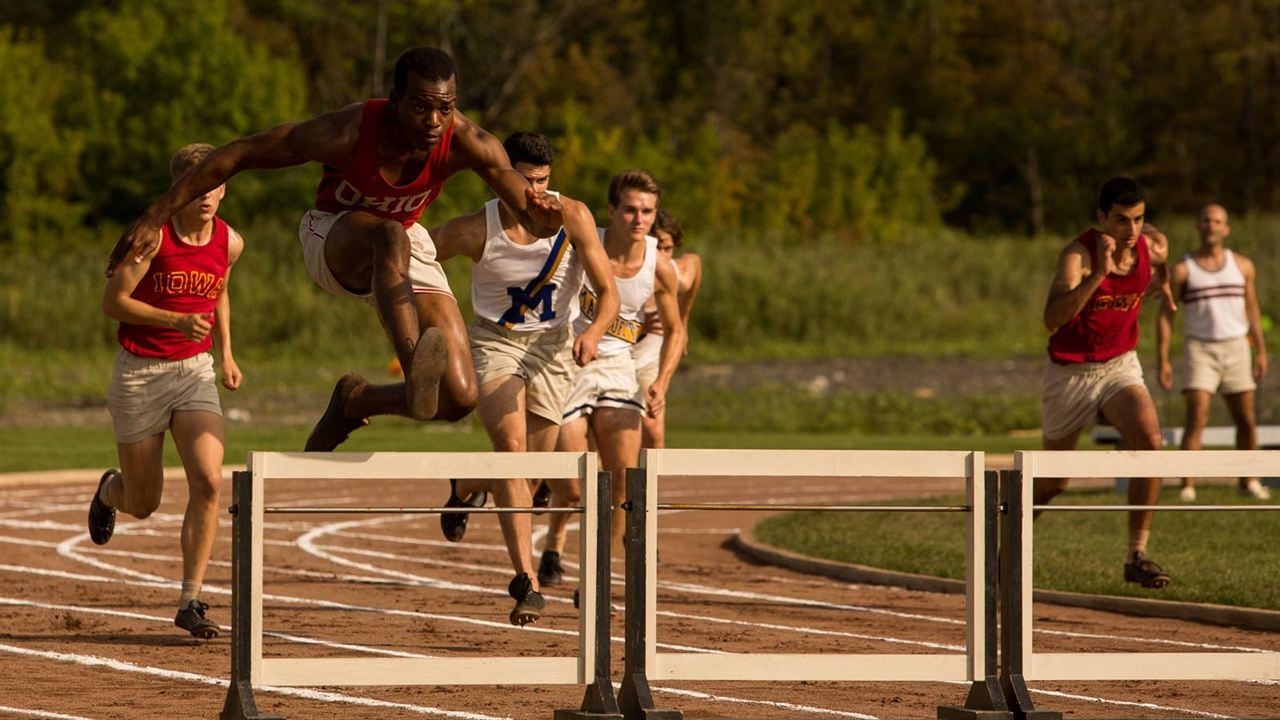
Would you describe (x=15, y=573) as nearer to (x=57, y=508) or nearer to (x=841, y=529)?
(x=57, y=508)

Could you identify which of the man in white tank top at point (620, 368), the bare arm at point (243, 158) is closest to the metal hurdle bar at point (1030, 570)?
the bare arm at point (243, 158)

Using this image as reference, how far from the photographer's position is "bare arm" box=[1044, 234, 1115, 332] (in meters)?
11.5

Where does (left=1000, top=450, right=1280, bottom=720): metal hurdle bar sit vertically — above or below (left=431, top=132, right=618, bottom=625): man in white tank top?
below

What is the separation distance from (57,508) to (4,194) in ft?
119

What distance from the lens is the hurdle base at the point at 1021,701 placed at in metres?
7.58

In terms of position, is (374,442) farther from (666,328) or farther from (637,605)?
(637,605)

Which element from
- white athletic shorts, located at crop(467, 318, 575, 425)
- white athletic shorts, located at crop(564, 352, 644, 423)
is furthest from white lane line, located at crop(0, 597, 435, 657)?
white athletic shorts, located at crop(564, 352, 644, 423)

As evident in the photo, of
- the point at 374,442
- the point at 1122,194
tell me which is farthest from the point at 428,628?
the point at 374,442

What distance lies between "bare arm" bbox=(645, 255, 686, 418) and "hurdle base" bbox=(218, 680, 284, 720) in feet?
17.2

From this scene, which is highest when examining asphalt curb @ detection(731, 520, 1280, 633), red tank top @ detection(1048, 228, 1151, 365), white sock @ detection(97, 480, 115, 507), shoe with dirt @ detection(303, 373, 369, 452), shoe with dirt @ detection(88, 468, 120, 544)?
red tank top @ detection(1048, 228, 1151, 365)

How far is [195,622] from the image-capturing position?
32.5ft

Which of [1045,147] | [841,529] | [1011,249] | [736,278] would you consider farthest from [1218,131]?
[841,529]

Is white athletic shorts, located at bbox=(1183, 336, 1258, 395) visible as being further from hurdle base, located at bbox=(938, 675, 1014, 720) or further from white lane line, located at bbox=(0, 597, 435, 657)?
hurdle base, located at bbox=(938, 675, 1014, 720)

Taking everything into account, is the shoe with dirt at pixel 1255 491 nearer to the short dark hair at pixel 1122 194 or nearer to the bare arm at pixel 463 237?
the short dark hair at pixel 1122 194
